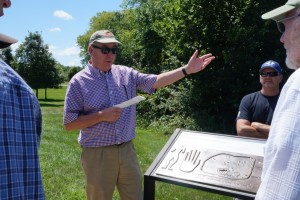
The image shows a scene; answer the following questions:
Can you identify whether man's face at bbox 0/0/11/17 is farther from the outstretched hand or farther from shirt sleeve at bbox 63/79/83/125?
the outstretched hand

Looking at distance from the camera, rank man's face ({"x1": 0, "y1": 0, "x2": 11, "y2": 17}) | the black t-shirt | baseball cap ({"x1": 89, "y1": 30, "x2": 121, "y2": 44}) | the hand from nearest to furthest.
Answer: man's face ({"x1": 0, "y1": 0, "x2": 11, "y2": 17})
the hand
baseball cap ({"x1": 89, "y1": 30, "x2": 121, "y2": 44})
the black t-shirt

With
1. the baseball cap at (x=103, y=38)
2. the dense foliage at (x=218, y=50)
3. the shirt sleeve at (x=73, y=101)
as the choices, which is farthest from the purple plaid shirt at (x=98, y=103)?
the dense foliage at (x=218, y=50)

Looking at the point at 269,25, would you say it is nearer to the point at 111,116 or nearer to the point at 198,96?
the point at 198,96

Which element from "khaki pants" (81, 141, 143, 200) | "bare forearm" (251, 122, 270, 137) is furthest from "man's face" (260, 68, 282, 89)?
"khaki pants" (81, 141, 143, 200)

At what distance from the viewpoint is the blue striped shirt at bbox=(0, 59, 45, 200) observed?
5.64ft

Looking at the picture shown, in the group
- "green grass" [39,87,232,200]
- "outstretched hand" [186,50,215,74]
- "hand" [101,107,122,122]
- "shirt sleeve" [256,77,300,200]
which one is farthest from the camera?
"green grass" [39,87,232,200]

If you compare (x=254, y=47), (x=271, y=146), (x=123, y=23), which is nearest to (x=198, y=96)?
(x=254, y=47)

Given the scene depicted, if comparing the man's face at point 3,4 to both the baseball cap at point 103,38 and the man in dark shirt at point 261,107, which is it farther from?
the man in dark shirt at point 261,107

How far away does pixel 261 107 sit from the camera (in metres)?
4.63

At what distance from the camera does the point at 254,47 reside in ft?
39.3

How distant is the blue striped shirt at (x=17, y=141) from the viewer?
1720 millimetres

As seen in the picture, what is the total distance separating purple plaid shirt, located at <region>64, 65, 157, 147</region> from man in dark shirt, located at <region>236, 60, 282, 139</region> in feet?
4.74

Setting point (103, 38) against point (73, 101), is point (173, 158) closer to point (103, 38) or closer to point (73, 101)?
point (73, 101)

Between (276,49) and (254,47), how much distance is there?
817mm
